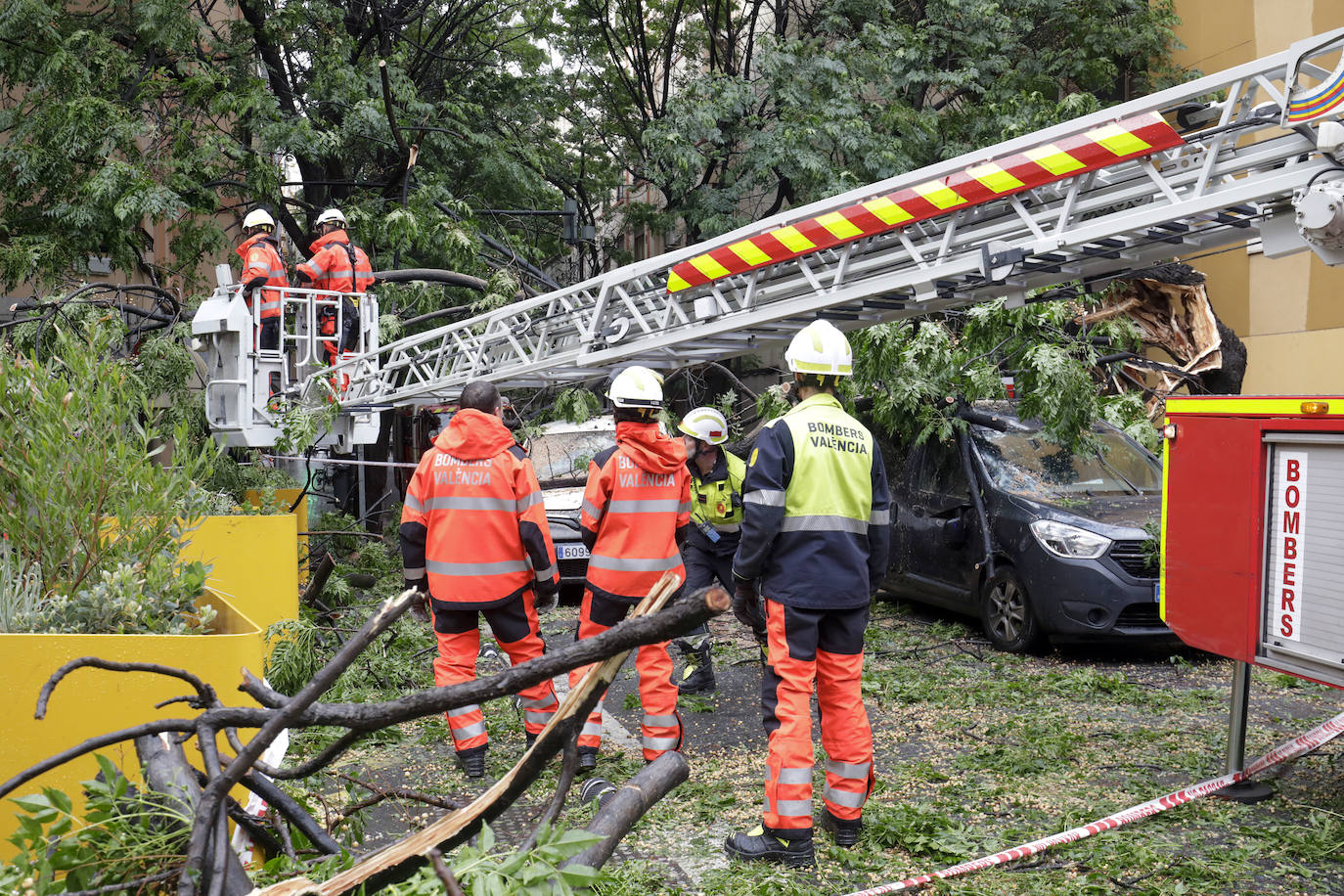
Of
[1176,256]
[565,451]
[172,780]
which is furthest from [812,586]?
[565,451]

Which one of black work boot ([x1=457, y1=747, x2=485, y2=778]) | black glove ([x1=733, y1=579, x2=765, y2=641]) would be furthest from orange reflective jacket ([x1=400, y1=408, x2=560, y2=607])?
black glove ([x1=733, y1=579, x2=765, y2=641])

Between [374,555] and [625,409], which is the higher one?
[625,409]

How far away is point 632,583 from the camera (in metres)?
5.43

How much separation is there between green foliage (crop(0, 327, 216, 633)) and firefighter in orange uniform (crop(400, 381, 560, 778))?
156 cm

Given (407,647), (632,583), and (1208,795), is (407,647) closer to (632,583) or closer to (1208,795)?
(632,583)

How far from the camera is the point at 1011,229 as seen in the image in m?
4.93

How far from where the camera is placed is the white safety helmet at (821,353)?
187 inches

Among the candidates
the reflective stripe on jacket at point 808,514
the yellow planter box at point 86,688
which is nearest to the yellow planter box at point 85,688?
the yellow planter box at point 86,688

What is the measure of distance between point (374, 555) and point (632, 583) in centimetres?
606

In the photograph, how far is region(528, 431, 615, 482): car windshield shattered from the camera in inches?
432

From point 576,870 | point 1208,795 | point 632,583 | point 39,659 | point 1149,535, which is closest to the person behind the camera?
point 576,870

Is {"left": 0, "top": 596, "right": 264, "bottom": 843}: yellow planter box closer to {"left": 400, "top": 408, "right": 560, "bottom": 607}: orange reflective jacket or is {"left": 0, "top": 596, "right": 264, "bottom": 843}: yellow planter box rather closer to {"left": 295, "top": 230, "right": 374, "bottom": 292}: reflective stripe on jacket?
{"left": 400, "top": 408, "right": 560, "bottom": 607}: orange reflective jacket

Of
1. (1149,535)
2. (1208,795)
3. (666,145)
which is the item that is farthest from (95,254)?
(1208,795)

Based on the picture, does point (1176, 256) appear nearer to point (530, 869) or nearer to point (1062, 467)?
point (1062, 467)
